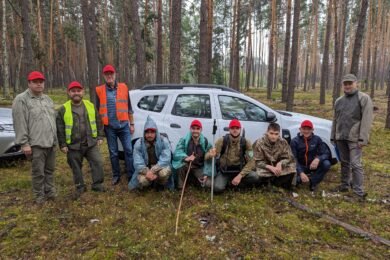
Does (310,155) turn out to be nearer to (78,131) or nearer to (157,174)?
(157,174)

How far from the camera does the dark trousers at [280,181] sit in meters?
5.16

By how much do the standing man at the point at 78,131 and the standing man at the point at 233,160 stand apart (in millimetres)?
2111

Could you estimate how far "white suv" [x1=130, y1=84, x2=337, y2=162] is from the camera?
5.79m

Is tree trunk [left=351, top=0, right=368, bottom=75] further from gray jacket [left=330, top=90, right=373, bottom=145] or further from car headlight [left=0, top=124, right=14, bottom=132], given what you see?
car headlight [left=0, top=124, right=14, bottom=132]

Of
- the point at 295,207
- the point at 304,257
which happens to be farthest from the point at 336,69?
the point at 304,257

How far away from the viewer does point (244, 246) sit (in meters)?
3.50

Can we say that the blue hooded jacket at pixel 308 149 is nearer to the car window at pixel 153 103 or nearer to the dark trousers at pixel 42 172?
the car window at pixel 153 103

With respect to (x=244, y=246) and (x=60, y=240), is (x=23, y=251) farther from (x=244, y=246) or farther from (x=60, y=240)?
(x=244, y=246)

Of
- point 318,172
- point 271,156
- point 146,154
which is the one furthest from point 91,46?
point 318,172

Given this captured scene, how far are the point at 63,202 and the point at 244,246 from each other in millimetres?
3054

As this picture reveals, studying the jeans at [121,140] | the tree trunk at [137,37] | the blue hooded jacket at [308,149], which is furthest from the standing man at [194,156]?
the tree trunk at [137,37]

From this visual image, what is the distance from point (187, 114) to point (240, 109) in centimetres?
109

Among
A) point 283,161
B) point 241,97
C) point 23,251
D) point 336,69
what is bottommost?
point 23,251

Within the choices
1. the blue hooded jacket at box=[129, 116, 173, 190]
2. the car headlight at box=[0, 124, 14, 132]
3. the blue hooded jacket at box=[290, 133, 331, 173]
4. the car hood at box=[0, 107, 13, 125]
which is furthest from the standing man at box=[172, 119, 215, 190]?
the car hood at box=[0, 107, 13, 125]
